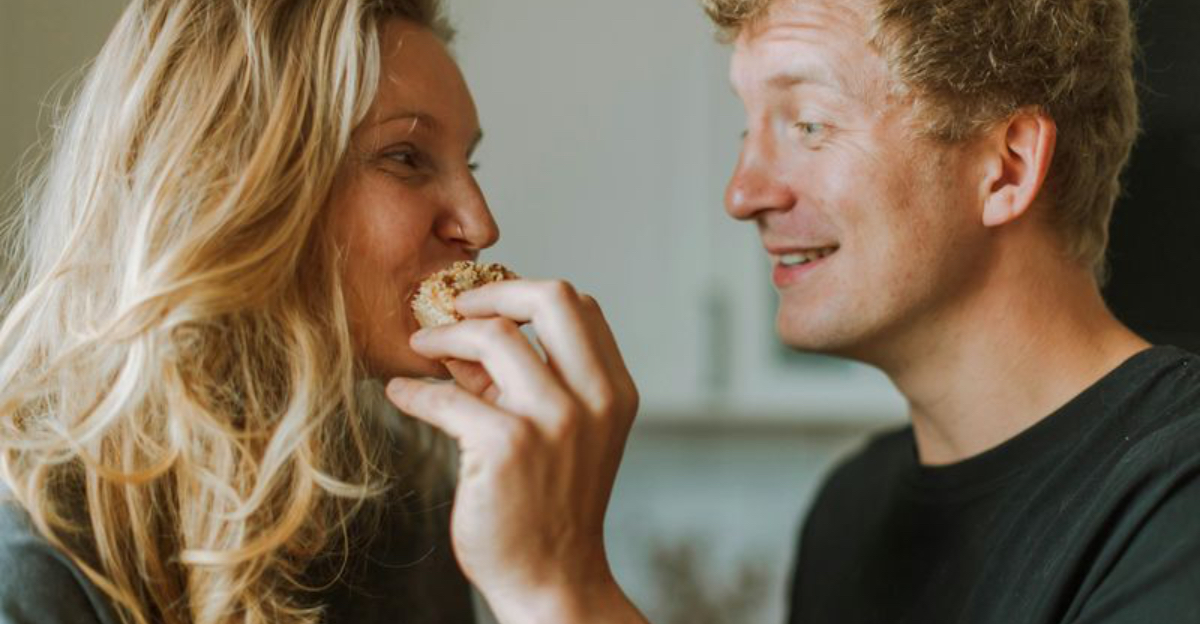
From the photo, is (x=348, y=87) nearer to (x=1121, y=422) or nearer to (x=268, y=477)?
(x=268, y=477)

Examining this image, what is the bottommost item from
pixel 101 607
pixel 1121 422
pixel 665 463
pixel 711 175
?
pixel 665 463

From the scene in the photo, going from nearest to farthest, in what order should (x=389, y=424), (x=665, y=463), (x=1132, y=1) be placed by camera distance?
1. (x=389, y=424)
2. (x=1132, y=1)
3. (x=665, y=463)

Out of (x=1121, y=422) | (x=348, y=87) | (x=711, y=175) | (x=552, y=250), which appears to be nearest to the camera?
(x=348, y=87)

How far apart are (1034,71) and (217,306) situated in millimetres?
965

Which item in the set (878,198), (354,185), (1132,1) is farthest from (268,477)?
(1132,1)

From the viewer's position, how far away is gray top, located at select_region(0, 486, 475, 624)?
91cm

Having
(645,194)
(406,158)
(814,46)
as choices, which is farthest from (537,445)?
(645,194)

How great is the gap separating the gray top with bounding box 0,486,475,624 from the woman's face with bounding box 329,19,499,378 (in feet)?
0.92

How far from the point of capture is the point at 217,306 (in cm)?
98

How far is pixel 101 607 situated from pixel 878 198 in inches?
35.9

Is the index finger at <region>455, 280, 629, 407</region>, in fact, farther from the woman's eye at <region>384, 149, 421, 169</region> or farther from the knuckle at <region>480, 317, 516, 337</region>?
the woman's eye at <region>384, 149, 421, 169</region>

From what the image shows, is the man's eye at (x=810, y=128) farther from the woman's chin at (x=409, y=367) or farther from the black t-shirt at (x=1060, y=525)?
the woman's chin at (x=409, y=367)

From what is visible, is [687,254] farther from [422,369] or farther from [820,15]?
[422,369]

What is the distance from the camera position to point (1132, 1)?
64.0 inches
